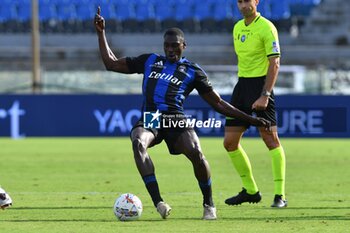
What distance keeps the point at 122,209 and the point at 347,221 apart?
221 cm

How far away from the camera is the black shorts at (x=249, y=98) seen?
35.1 ft

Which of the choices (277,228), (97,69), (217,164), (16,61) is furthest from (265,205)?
(16,61)

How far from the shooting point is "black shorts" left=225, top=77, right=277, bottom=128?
35.1ft

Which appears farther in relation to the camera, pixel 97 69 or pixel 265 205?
pixel 97 69

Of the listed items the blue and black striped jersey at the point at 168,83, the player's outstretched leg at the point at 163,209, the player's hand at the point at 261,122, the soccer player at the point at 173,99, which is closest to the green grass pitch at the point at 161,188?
the player's outstretched leg at the point at 163,209

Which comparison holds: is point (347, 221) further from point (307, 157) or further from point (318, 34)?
point (318, 34)

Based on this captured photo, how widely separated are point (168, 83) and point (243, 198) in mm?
2014

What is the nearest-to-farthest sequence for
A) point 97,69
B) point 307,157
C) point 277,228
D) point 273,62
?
point 277,228, point 273,62, point 307,157, point 97,69

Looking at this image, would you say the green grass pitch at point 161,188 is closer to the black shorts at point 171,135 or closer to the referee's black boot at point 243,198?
the referee's black boot at point 243,198

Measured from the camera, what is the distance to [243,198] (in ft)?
35.7

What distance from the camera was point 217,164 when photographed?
1728 cm

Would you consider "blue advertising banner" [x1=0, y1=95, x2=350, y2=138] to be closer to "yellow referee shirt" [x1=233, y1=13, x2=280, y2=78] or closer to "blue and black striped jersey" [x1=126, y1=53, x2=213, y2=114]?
"yellow referee shirt" [x1=233, y1=13, x2=280, y2=78]

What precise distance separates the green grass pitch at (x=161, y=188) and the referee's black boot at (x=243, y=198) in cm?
Result: 14

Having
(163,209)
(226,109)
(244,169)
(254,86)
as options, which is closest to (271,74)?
(254,86)
